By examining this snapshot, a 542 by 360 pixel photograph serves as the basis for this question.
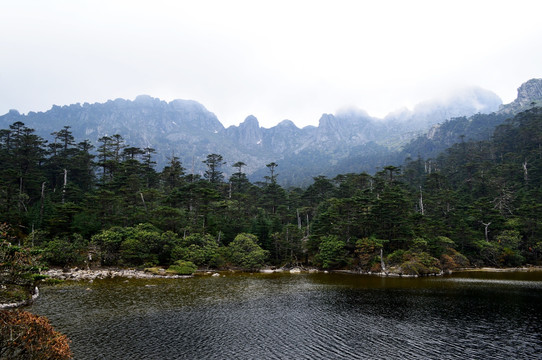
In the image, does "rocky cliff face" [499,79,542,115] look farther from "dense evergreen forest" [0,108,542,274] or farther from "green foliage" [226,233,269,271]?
"green foliage" [226,233,269,271]

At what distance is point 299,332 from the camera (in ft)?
69.2

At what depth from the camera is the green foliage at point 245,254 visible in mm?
54969

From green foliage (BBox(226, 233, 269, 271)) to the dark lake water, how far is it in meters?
16.8

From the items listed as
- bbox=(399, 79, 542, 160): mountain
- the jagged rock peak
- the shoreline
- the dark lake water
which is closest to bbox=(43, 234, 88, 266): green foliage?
the shoreline

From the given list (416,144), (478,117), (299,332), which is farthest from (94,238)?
(478,117)

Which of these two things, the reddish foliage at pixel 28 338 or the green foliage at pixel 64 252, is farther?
the green foliage at pixel 64 252

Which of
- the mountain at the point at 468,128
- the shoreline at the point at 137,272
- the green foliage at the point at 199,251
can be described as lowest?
the shoreline at the point at 137,272

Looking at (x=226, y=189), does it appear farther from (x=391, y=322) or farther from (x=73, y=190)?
(x=391, y=322)

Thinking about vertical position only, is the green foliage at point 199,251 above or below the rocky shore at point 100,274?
above

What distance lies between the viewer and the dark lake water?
17.4m

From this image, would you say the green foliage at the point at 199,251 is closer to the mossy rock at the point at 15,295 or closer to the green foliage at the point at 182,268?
the green foliage at the point at 182,268

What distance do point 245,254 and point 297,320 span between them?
32.7 metres

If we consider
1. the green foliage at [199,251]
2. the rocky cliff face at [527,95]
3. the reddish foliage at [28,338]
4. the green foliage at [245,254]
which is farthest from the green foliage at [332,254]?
the rocky cliff face at [527,95]

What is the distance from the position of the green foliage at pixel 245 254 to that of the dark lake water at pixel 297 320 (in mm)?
16779
